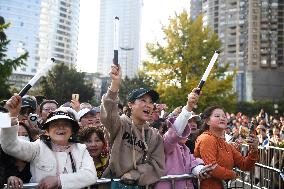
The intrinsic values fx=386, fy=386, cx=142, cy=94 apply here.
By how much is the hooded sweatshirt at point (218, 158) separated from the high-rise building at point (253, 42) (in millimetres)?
65697

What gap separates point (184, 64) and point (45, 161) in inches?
884

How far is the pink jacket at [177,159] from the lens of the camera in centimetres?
382

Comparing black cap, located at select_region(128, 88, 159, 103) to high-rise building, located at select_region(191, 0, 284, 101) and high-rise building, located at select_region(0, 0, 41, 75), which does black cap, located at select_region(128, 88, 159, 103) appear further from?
high-rise building, located at select_region(0, 0, 41, 75)

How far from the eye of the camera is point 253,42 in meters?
81.6

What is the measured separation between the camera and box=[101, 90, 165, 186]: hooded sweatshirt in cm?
346

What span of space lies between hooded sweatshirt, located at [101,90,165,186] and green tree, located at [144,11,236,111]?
20.7 metres

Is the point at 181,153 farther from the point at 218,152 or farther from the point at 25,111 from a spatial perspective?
the point at 25,111

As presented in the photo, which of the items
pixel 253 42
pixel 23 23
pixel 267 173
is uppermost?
pixel 23 23

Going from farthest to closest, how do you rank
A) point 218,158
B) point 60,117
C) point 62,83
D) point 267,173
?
point 62,83, point 267,173, point 218,158, point 60,117

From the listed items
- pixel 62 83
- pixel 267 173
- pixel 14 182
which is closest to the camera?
pixel 14 182

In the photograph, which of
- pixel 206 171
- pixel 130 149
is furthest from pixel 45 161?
pixel 206 171

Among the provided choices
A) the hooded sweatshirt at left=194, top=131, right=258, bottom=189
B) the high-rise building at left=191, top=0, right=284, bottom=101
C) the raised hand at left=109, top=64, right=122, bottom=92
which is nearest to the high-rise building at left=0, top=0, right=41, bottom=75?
the high-rise building at left=191, top=0, right=284, bottom=101

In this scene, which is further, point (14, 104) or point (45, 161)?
point (45, 161)

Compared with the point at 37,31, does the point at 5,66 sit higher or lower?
lower
